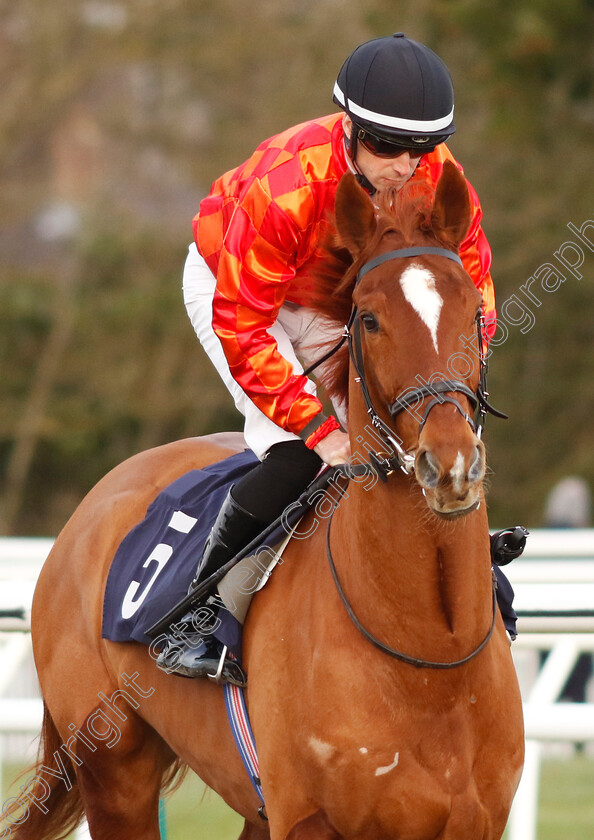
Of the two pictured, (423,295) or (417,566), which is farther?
(417,566)

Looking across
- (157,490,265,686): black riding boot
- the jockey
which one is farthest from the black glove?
(157,490,265,686): black riding boot

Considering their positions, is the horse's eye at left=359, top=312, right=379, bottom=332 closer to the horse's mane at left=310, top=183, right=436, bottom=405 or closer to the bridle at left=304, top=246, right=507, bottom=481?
the bridle at left=304, top=246, right=507, bottom=481

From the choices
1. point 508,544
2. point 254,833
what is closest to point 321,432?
point 508,544

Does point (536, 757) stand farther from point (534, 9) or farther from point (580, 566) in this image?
point (534, 9)

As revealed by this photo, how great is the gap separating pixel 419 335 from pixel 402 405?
0.16m

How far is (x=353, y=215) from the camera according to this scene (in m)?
2.82

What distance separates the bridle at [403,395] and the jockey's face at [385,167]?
409 millimetres

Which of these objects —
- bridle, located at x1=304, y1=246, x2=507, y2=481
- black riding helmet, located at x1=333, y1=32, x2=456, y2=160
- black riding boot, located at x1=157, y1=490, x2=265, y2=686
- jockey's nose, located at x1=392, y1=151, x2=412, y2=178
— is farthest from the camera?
black riding boot, located at x1=157, y1=490, x2=265, y2=686

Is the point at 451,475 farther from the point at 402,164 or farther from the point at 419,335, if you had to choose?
the point at 402,164

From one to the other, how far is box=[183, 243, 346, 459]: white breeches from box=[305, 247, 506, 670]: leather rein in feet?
0.90

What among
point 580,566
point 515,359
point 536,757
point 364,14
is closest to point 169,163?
point 364,14

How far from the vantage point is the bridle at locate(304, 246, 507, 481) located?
8.23 feet

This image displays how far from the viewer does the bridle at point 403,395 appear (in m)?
2.51

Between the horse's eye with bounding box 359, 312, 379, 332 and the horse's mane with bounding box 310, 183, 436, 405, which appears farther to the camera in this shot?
the horse's mane with bounding box 310, 183, 436, 405
